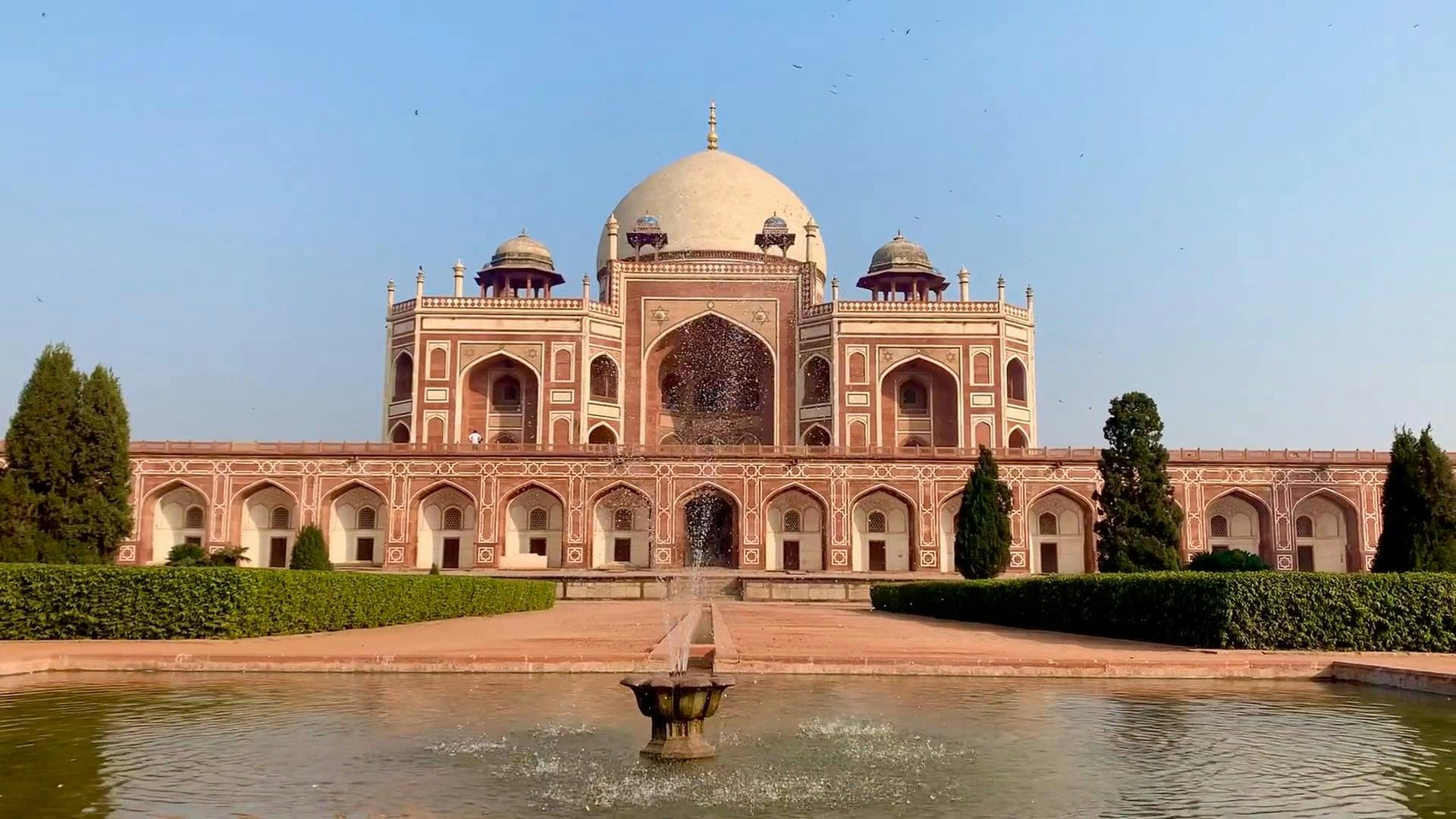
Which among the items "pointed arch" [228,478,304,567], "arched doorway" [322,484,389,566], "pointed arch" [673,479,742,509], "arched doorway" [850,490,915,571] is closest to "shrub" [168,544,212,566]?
"pointed arch" [228,478,304,567]

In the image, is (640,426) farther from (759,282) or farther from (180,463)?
(180,463)

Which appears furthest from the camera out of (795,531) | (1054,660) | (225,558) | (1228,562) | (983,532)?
(795,531)

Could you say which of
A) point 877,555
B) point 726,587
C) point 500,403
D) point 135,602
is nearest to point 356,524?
point 500,403

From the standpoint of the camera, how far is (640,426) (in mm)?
36250

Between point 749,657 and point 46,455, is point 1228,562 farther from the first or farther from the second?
point 46,455

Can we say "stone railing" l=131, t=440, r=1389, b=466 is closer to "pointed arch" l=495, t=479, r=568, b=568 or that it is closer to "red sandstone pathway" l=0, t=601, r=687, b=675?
"pointed arch" l=495, t=479, r=568, b=568

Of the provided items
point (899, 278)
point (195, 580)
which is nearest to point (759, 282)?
point (899, 278)

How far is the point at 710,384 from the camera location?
38000mm

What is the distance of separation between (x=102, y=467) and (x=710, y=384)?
23288 millimetres

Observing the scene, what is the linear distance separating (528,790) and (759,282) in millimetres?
32531

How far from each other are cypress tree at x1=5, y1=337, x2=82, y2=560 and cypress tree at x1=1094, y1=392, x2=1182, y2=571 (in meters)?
18.4

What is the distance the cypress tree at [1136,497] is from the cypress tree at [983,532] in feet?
6.98

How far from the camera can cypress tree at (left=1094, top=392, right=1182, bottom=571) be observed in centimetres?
2316

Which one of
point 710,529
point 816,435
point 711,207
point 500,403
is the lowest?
point 710,529
